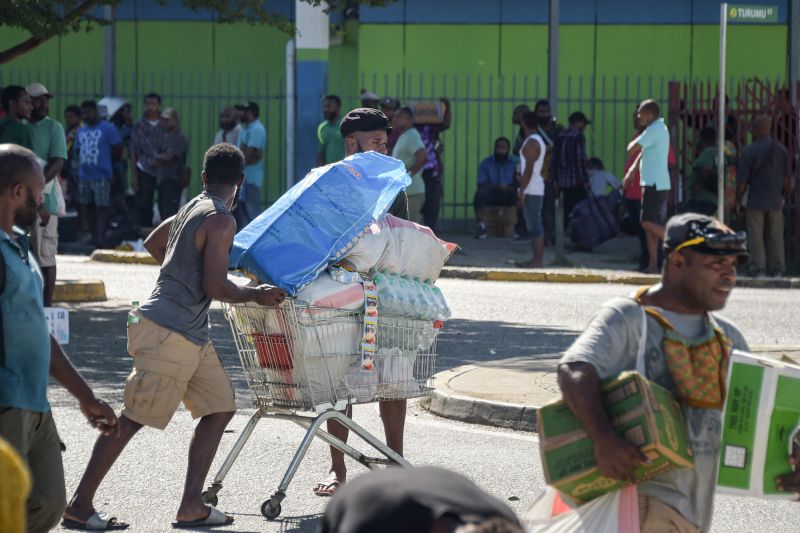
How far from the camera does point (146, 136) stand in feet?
72.7

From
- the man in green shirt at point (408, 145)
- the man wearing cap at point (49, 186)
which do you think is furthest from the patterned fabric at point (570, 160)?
the man wearing cap at point (49, 186)

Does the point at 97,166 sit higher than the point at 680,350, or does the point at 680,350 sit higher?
the point at 680,350

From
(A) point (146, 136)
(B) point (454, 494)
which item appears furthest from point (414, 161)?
(B) point (454, 494)

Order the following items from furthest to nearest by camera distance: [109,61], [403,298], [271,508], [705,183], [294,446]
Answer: [109,61], [705,183], [294,446], [403,298], [271,508]

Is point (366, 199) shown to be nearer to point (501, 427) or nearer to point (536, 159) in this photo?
point (501, 427)

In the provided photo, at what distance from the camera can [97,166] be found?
69.8ft

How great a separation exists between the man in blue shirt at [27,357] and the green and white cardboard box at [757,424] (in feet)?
7.19

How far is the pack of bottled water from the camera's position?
21.8 feet

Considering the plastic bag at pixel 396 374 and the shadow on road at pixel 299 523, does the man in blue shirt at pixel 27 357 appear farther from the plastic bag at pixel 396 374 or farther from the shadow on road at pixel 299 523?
the plastic bag at pixel 396 374

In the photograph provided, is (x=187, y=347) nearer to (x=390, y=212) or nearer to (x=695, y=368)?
(x=390, y=212)

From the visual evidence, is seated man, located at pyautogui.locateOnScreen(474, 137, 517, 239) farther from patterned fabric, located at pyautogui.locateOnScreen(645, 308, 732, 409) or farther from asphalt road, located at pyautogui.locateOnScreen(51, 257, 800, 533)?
patterned fabric, located at pyautogui.locateOnScreen(645, 308, 732, 409)

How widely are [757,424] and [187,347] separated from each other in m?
2.99

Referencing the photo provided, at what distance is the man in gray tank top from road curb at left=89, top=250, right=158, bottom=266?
13.6 metres

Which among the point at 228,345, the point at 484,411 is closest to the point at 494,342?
the point at 228,345
